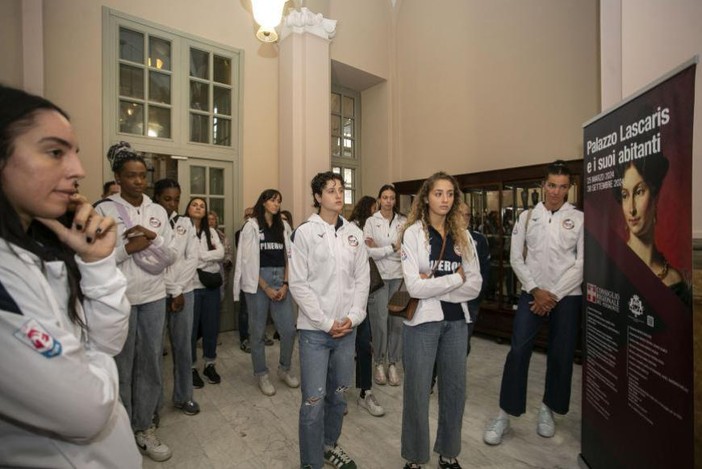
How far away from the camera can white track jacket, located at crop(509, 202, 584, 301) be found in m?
2.62

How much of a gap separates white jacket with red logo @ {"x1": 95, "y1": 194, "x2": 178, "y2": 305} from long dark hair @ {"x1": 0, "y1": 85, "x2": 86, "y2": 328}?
4.54 ft

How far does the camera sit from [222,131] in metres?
5.38

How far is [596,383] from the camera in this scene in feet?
6.81

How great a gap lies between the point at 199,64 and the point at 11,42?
6.55ft

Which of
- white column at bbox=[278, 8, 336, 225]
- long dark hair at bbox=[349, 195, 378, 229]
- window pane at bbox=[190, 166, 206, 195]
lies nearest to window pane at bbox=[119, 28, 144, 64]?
window pane at bbox=[190, 166, 206, 195]

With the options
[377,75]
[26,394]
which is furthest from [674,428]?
[377,75]

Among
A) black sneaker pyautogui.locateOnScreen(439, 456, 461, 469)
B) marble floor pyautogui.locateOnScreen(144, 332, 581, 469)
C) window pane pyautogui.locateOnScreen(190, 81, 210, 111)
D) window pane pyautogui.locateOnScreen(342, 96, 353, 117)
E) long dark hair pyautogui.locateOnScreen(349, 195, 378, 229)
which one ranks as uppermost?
window pane pyautogui.locateOnScreen(342, 96, 353, 117)

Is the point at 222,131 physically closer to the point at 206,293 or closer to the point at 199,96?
the point at 199,96

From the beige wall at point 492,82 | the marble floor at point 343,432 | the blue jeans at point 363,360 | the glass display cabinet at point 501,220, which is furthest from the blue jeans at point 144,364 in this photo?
the beige wall at point 492,82

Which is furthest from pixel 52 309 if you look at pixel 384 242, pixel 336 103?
pixel 336 103

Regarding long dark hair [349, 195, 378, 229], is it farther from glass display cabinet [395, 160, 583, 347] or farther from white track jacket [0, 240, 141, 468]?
white track jacket [0, 240, 141, 468]

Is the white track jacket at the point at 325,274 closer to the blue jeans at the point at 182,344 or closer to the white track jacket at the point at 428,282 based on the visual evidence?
the white track jacket at the point at 428,282

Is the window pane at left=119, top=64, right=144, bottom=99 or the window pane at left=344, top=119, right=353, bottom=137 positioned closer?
the window pane at left=119, top=64, right=144, bottom=99

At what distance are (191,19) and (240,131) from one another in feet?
5.14
